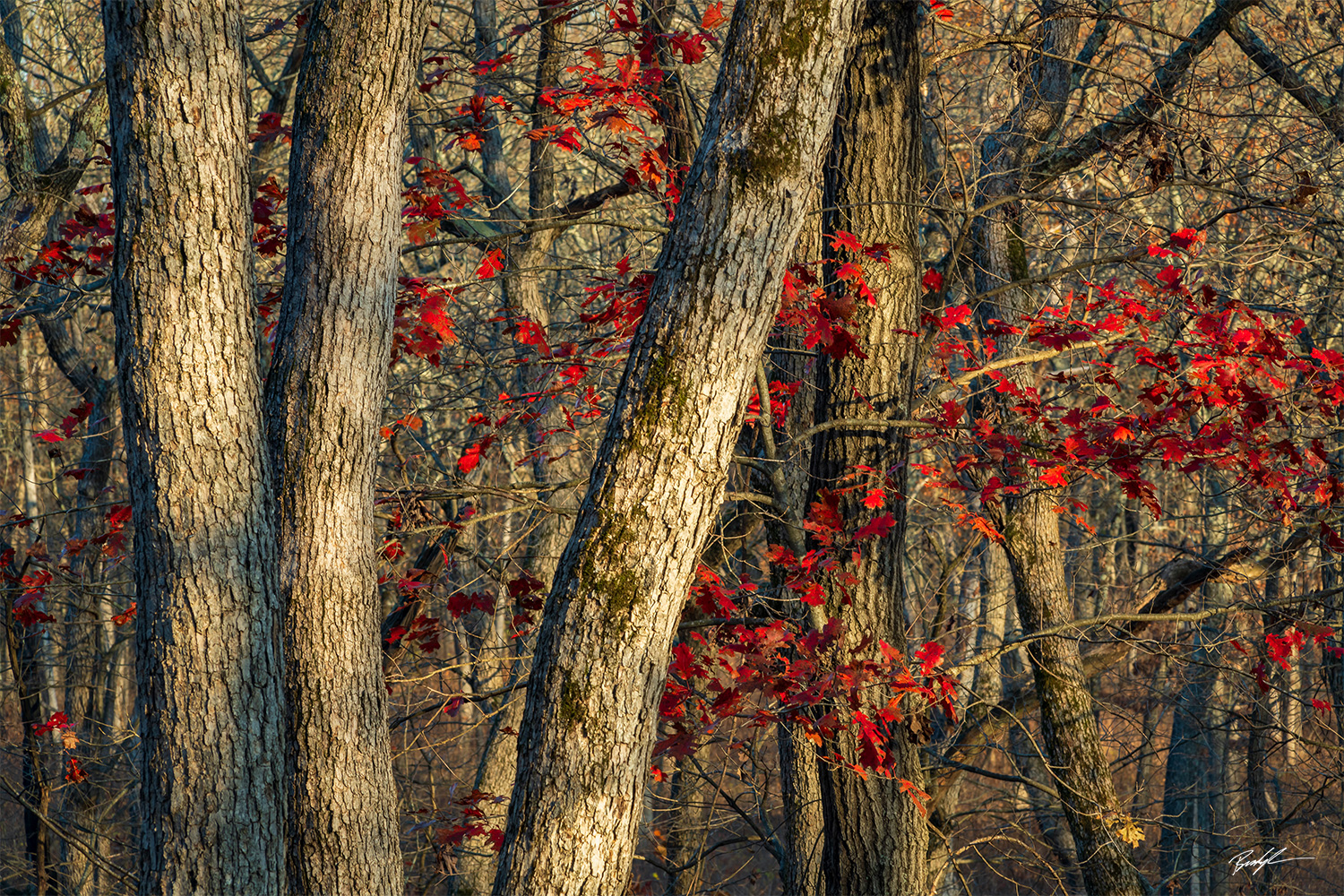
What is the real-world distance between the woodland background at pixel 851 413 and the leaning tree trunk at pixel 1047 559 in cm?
7

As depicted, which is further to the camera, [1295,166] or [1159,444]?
[1295,166]

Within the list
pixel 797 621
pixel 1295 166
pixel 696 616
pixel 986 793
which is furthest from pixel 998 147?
pixel 986 793

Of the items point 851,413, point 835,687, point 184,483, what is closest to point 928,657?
point 835,687

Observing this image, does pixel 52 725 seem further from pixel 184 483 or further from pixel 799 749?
pixel 799 749

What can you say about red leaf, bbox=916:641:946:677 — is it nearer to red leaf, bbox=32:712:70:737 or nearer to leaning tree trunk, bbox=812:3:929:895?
leaning tree trunk, bbox=812:3:929:895

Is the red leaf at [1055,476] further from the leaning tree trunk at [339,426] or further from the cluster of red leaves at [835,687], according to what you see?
the leaning tree trunk at [339,426]

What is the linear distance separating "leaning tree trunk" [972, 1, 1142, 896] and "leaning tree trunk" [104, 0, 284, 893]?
4.17 metres

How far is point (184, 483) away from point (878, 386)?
2574mm

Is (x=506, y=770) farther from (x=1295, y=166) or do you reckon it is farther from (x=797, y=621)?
(x=1295, y=166)

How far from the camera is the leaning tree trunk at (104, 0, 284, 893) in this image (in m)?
3.16

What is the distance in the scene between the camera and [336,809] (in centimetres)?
378

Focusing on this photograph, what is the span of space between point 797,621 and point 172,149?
9.30 feet

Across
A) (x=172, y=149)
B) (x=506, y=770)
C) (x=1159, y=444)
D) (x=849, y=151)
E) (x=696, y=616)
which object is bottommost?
(x=506, y=770)

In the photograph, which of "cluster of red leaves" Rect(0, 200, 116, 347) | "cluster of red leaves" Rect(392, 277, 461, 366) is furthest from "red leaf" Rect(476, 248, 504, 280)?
"cluster of red leaves" Rect(0, 200, 116, 347)
